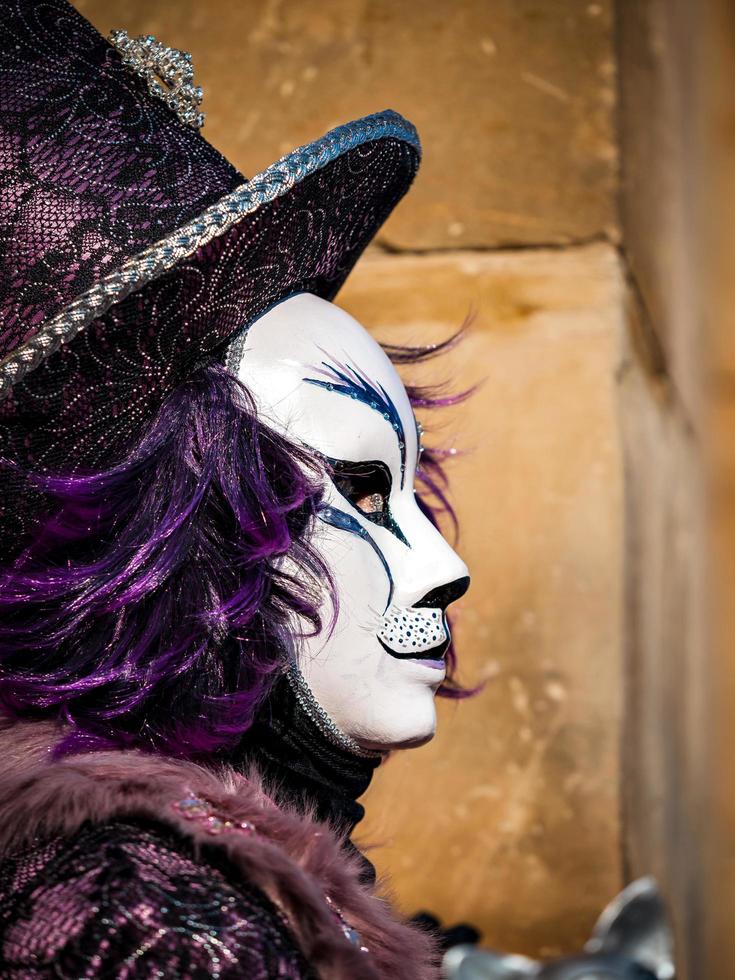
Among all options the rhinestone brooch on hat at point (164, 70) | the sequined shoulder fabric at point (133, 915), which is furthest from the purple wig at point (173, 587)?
the rhinestone brooch on hat at point (164, 70)

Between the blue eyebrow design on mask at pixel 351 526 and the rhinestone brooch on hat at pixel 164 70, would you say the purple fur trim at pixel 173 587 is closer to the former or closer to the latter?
the blue eyebrow design on mask at pixel 351 526

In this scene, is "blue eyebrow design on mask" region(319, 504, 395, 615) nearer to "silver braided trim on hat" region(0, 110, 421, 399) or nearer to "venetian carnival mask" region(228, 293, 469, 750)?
"venetian carnival mask" region(228, 293, 469, 750)

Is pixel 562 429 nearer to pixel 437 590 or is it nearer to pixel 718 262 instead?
pixel 437 590

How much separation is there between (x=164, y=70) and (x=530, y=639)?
3.33ft

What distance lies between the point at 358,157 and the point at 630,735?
105 cm

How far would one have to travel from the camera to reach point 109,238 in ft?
3.29

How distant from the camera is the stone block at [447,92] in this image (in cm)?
184

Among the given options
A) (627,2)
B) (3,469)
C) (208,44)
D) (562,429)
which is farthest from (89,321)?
(627,2)

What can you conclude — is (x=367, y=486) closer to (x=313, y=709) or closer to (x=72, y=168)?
(x=313, y=709)

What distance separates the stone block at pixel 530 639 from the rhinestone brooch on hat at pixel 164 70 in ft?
2.45

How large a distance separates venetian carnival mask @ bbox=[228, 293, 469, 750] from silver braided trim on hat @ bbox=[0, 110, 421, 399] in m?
0.12

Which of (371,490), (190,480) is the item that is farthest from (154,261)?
(371,490)

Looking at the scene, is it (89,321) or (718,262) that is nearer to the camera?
(89,321)

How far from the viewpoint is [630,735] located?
181 cm
